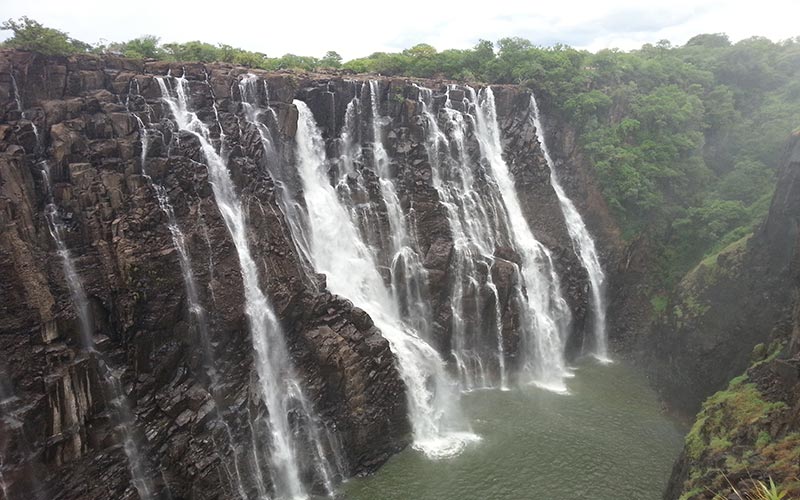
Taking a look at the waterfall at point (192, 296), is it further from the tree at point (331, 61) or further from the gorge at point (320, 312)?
the tree at point (331, 61)

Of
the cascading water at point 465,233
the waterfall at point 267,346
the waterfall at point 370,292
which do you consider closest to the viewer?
the waterfall at point 267,346

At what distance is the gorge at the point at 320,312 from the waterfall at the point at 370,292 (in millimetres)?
124

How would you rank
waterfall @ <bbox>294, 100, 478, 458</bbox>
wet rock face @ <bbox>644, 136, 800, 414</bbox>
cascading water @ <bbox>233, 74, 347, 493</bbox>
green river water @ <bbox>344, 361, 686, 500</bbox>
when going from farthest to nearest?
cascading water @ <bbox>233, 74, 347, 493</bbox> < waterfall @ <bbox>294, 100, 478, 458</bbox> < wet rock face @ <bbox>644, 136, 800, 414</bbox> < green river water @ <bbox>344, 361, 686, 500</bbox>

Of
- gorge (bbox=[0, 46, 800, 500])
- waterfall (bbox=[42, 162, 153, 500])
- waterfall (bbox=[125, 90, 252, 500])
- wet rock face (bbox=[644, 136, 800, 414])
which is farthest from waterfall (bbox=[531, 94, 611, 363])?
waterfall (bbox=[42, 162, 153, 500])

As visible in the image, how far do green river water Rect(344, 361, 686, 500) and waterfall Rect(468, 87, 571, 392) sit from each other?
2.79 meters

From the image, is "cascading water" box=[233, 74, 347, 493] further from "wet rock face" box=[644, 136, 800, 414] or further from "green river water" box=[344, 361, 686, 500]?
"wet rock face" box=[644, 136, 800, 414]

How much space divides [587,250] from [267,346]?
23275 millimetres

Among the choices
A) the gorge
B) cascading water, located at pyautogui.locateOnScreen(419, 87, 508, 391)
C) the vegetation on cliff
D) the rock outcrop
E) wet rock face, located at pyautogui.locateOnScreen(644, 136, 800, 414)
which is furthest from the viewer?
cascading water, located at pyautogui.locateOnScreen(419, 87, 508, 391)

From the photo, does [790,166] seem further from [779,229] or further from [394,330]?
[394,330]

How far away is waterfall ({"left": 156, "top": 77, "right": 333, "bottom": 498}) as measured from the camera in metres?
20.3

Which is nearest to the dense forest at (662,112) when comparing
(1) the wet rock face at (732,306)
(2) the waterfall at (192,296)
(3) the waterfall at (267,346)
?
(1) the wet rock face at (732,306)

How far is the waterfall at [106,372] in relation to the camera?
1756 centimetres

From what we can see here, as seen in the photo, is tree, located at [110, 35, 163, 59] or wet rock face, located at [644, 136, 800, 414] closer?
wet rock face, located at [644, 136, 800, 414]

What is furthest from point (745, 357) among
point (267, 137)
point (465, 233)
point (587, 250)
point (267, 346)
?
point (267, 137)
